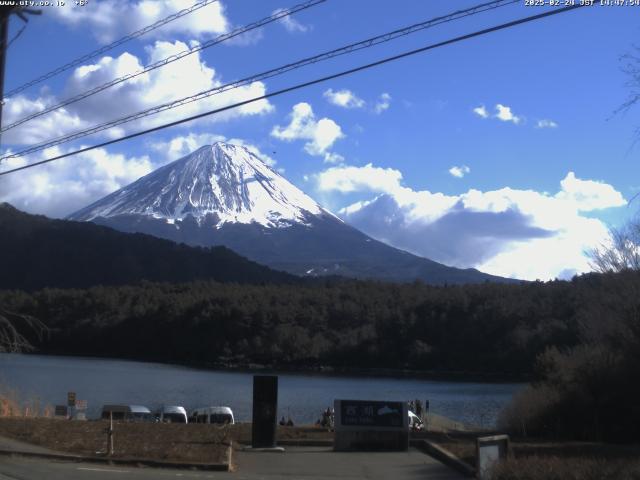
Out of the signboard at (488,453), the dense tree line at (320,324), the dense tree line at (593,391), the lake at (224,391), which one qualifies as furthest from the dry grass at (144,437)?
the dense tree line at (320,324)

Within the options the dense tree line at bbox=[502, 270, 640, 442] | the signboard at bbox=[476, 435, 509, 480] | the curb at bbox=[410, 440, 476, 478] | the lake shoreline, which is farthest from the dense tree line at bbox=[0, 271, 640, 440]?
the signboard at bbox=[476, 435, 509, 480]

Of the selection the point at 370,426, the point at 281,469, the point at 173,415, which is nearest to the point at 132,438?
the point at 281,469

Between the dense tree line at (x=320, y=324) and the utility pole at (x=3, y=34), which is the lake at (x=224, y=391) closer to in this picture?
the dense tree line at (x=320, y=324)

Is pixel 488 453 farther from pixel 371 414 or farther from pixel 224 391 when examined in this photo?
pixel 224 391

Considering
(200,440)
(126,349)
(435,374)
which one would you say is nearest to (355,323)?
(435,374)

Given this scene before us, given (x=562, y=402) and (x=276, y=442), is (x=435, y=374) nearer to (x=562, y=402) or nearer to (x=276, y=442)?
(x=562, y=402)

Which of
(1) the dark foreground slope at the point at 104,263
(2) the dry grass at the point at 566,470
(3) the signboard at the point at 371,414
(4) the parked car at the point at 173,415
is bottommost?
(4) the parked car at the point at 173,415
